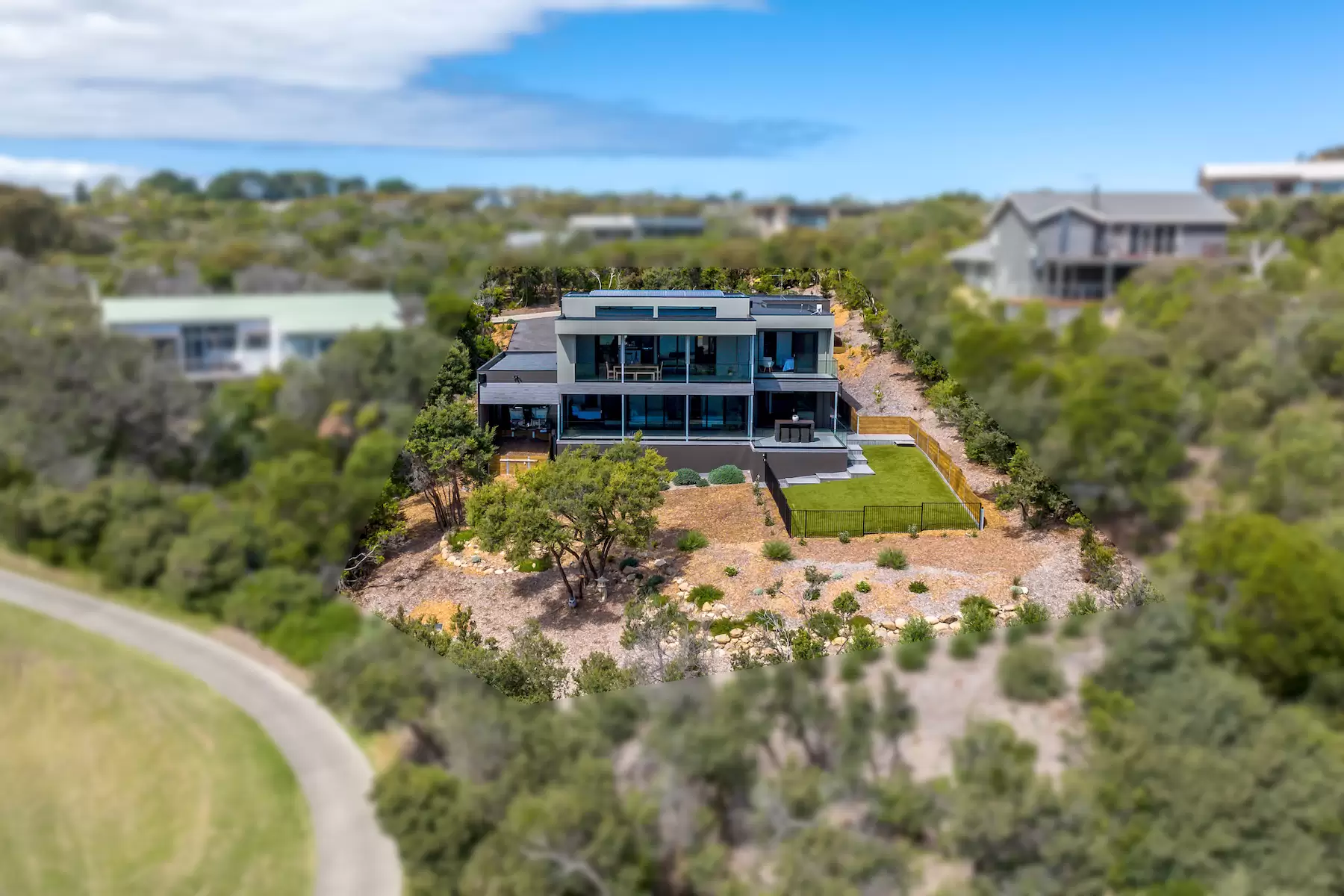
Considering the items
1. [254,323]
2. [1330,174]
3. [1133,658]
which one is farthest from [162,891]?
[1330,174]

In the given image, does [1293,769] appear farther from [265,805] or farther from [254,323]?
[254,323]

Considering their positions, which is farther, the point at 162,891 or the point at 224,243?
the point at 162,891

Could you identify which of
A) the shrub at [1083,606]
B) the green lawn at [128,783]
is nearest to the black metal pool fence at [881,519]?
the shrub at [1083,606]

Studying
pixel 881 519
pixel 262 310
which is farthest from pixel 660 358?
pixel 262 310

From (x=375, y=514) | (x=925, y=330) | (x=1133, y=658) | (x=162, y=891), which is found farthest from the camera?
(x=925, y=330)

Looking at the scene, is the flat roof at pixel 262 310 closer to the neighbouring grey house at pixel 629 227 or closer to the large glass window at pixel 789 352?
the neighbouring grey house at pixel 629 227

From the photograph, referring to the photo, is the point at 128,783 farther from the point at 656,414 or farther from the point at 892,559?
the point at 656,414

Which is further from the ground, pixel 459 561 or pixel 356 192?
pixel 356 192
